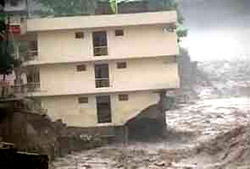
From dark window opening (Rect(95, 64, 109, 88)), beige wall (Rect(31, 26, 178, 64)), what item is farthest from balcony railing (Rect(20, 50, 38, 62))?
dark window opening (Rect(95, 64, 109, 88))

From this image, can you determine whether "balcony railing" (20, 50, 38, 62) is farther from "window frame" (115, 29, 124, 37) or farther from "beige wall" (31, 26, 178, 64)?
"window frame" (115, 29, 124, 37)

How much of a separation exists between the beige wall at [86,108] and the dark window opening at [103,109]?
21cm

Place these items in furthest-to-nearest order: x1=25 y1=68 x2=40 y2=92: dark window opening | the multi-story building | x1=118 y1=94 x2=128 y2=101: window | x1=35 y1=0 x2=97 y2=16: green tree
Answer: x1=35 y1=0 x2=97 y2=16: green tree
x1=118 y1=94 x2=128 y2=101: window
x1=25 y1=68 x2=40 y2=92: dark window opening
the multi-story building

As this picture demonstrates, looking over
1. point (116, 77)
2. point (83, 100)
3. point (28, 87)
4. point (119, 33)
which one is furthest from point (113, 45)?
point (28, 87)

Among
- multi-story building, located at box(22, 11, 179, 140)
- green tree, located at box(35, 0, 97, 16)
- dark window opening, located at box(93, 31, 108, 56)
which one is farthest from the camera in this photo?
green tree, located at box(35, 0, 97, 16)

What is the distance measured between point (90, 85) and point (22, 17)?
16.3ft

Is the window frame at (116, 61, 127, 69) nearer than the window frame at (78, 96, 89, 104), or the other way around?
the window frame at (116, 61, 127, 69)

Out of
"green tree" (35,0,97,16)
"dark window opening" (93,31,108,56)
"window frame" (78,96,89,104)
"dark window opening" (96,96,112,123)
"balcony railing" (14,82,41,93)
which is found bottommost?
"dark window opening" (96,96,112,123)

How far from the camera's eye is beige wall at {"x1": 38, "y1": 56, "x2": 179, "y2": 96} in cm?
2941

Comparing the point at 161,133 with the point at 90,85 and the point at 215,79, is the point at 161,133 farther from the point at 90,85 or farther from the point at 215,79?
the point at 215,79

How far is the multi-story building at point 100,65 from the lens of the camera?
28.9 meters

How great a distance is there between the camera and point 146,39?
2898 cm

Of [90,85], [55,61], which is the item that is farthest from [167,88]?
[55,61]

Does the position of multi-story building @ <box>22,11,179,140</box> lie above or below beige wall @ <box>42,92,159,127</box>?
above
